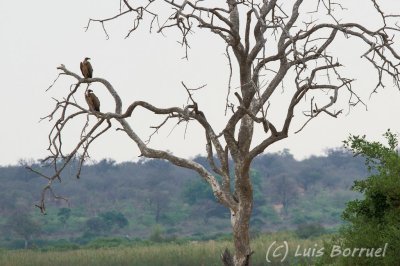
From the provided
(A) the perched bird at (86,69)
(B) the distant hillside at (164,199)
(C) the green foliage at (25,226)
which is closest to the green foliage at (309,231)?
(B) the distant hillside at (164,199)

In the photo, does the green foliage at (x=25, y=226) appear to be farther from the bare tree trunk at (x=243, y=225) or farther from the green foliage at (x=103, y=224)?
the bare tree trunk at (x=243, y=225)

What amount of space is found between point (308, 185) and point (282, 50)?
4853 centimetres

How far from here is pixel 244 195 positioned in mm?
7961

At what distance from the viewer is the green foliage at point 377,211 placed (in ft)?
23.8

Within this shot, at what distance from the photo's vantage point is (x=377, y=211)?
771 centimetres

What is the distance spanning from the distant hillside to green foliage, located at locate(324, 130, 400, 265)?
29.0m

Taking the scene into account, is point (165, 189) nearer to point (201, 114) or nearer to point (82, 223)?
point (82, 223)


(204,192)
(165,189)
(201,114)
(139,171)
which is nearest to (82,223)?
(204,192)

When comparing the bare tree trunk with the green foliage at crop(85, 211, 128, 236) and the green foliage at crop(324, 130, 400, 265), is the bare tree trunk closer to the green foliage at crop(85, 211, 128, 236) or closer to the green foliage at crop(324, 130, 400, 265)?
the green foliage at crop(324, 130, 400, 265)

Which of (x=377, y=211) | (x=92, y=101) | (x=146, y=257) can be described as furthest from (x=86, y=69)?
(x=146, y=257)

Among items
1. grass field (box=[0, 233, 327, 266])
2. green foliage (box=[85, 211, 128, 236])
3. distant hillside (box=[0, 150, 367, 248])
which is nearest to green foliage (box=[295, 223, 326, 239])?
distant hillside (box=[0, 150, 367, 248])

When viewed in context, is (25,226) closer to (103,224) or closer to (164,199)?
(103,224)

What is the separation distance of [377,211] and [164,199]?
133ft

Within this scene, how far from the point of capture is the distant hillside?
42406 mm
